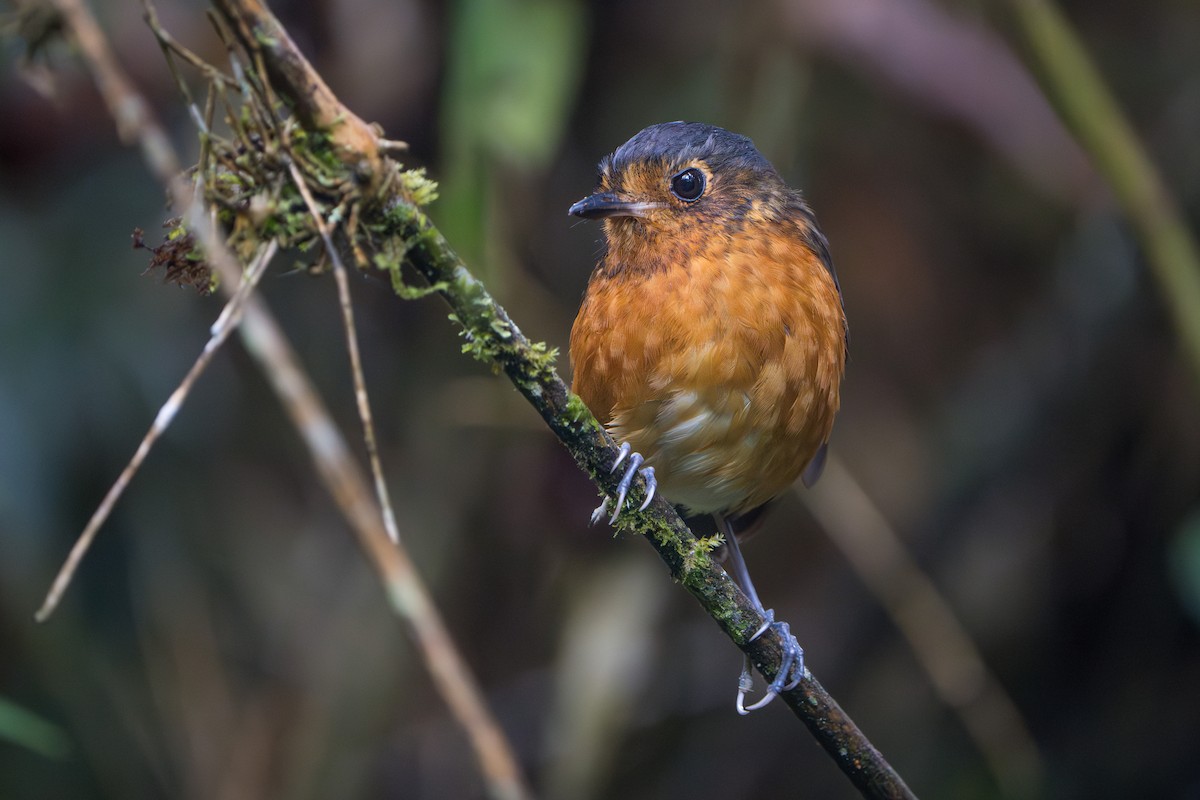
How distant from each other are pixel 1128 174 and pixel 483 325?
236cm

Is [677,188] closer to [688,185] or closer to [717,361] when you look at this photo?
[688,185]

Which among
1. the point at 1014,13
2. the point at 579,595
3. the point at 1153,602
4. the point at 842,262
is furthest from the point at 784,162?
the point at 1153,602

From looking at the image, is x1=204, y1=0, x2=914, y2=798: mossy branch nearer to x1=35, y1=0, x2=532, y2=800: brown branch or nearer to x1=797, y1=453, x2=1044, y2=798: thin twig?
x1=35, y1=0, x2=532, y2=800: brown branch

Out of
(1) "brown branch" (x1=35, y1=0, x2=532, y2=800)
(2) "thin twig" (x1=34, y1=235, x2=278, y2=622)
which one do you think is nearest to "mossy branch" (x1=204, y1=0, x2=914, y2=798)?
(1) "brown branch" (x1=35, y1=0, x2=532, y2=800)

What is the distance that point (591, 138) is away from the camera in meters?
4.24

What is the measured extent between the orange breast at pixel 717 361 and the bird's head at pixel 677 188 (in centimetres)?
9

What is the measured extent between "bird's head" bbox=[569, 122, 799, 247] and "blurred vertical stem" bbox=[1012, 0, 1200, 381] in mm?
1046

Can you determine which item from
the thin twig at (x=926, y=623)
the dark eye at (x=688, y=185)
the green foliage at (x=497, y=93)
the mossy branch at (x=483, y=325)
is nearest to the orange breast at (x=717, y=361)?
the dark eye at (x=688, y=185)

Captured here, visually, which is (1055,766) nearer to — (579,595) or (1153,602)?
(1153,602)

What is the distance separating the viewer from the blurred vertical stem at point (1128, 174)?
327cm

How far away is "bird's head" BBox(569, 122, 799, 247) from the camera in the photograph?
2.68 m

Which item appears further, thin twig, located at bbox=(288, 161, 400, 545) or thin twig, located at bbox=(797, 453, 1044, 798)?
thin twig, located at bbox=(797, 453, 1044, 798)

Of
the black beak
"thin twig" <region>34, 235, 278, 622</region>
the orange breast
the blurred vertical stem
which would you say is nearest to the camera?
"thin twig" <region>34, 235, 278, 622</region>

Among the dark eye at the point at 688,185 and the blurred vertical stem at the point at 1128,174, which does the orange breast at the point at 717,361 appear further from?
the blurred vertical stem at the point at 1128,174
